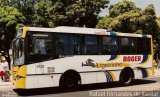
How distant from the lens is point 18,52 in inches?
688

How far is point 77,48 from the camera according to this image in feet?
60.8

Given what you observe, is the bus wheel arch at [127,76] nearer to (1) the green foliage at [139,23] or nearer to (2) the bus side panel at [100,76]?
(2) the bus side panel at [100,76]

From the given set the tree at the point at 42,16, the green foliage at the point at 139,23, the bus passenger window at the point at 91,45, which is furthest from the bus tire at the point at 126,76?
the tree at the point at 42,16

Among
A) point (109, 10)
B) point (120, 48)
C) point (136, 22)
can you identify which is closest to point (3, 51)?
point (109, 10)

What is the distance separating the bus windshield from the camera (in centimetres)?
1689

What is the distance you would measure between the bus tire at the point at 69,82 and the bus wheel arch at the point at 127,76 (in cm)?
334

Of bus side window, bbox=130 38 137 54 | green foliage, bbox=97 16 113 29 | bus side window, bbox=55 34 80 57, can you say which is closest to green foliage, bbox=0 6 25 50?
green foliage, bbox=97 16 113 29

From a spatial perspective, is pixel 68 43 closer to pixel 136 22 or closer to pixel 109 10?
pixel 136 22

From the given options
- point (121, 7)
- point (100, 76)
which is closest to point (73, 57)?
point (100, 76)

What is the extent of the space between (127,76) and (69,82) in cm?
425

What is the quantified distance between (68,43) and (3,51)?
3536 cm

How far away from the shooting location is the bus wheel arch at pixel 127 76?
2092 cm

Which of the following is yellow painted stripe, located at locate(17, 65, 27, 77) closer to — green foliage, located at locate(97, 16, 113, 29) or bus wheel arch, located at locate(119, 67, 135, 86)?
bus wheel arch, located at locate(119, 67, 135, 86)

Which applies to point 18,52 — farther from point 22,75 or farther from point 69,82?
point 69,82
